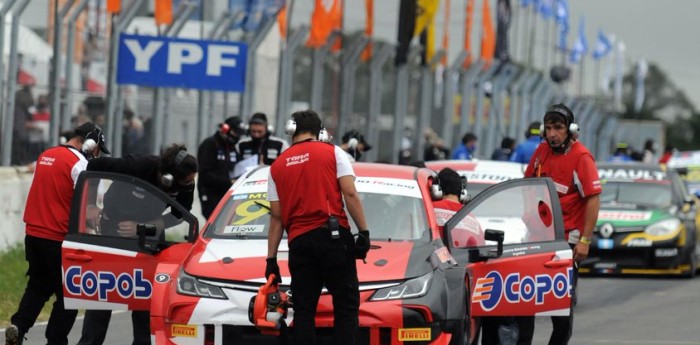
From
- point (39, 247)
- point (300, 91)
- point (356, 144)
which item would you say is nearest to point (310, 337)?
point (39, 247)

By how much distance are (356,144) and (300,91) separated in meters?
10.6

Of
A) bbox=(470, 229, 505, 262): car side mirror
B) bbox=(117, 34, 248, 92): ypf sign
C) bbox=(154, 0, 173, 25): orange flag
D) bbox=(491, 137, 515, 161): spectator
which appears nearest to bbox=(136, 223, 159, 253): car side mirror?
bbox=(470, 229, 505, 262): car side mirror

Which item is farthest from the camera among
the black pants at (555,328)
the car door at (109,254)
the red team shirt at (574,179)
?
the red team shirt at (574,179)

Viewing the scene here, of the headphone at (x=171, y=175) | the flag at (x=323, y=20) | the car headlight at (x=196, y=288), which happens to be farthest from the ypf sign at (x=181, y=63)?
the car headlight at (x=196, y=288)

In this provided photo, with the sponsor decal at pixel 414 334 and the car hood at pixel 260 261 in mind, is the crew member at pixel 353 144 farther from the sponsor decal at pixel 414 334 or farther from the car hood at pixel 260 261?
the sponsor decal at pixel 414 334

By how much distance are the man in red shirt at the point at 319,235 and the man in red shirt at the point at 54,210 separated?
6.59 feet

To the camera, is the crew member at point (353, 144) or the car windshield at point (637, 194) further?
the car windshield at point (637, 194)

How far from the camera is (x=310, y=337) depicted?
29.3ft

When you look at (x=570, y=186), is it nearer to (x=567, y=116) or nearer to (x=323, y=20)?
(x=567, y=116)

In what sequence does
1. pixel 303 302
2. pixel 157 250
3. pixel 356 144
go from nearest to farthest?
pixel 303 302 → pixel 157 250 → pixel 356 144

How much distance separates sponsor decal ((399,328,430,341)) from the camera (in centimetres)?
922

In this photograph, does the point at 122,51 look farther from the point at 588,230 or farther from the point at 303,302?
the point at 303,302

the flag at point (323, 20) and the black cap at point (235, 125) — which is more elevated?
the flag at point (323, 20)

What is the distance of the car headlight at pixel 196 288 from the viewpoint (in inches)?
367
